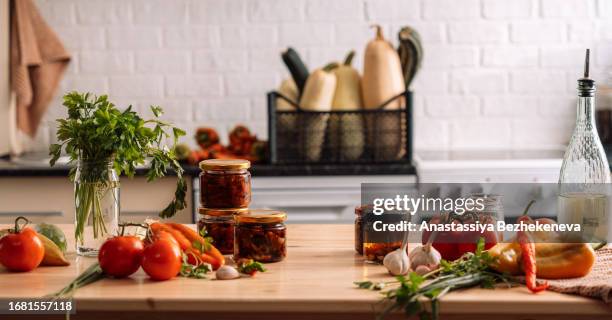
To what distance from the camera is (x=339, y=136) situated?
139 inches

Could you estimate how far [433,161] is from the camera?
3691mm

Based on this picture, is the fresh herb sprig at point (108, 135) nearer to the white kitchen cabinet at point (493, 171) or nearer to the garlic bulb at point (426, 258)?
the garlic bulb at point (426, 258)

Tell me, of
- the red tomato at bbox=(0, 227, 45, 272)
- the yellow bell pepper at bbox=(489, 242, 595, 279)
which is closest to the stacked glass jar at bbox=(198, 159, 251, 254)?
the red tomato at bbox=(0, 227, 45, 272)

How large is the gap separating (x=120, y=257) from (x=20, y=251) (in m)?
0.22

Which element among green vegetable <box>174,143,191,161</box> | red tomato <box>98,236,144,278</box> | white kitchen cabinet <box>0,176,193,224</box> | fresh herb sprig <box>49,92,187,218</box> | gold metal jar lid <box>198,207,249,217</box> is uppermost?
fresh herb sprig <box>49,92,187,218</box>

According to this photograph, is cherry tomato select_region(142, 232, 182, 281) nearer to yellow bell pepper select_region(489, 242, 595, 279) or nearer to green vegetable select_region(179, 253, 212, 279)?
green vegetable select_region(179, 253, 212, 279)

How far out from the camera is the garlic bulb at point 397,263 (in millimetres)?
1740

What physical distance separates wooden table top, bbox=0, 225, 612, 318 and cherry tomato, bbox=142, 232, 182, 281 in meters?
0.02

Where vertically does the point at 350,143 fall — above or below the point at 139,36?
below

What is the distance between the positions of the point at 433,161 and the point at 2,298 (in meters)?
2.35

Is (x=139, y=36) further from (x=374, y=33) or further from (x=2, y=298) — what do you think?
(x=2, y=298)

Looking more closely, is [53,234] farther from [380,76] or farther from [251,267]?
[380,76]

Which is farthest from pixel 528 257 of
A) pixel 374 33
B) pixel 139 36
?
pixel 139 36

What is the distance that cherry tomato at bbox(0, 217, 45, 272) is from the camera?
5.90 feet
